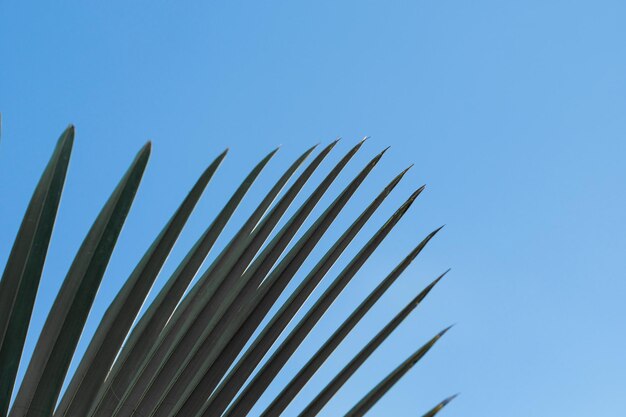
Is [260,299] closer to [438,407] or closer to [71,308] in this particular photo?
[71,308]

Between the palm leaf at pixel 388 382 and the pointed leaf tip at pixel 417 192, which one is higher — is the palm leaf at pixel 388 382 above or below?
below

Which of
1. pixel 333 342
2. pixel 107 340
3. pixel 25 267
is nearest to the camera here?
pixel 25 267

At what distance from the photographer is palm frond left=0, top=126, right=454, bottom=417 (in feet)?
4.63

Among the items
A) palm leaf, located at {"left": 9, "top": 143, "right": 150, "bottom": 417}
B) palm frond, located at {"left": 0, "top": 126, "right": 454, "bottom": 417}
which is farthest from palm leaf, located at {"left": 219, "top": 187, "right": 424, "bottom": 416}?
palm leaf, located at {"left": 9, "top": 143, "right": 150, "bottom": 417}

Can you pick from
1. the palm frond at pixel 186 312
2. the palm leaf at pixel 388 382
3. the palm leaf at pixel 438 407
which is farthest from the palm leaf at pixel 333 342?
the palm leaf at pixel 438 407

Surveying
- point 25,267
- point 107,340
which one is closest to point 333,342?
point 107,340

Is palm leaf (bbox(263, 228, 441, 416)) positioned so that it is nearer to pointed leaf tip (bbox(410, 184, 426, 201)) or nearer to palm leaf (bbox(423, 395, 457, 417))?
pointed leaf tip (bbox(410, 184, 426, 201))

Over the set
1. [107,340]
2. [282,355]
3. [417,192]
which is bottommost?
[107,340]

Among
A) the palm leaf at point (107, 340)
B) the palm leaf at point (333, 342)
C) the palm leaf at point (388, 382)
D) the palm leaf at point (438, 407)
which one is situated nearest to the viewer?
the palm leaf at point (438, 407)

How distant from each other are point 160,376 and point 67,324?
0.32 metres

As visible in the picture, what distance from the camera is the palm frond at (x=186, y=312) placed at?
1.41m

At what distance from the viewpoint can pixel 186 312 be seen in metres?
1.76

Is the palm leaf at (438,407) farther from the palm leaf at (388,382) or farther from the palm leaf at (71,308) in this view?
the palm leaf at (71,308)

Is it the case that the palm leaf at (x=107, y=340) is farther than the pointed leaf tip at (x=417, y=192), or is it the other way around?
the pointed leaf tip at (x=417, y=192)
